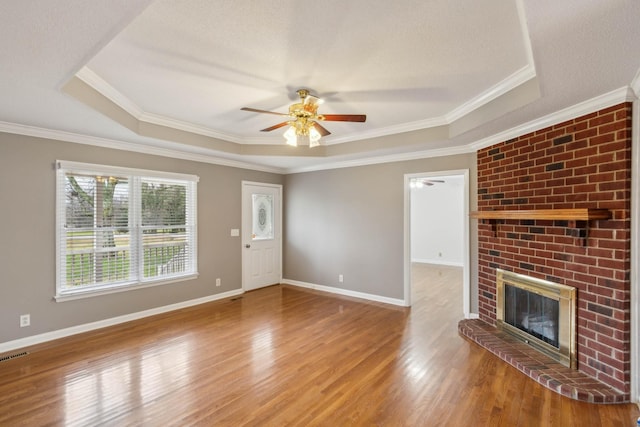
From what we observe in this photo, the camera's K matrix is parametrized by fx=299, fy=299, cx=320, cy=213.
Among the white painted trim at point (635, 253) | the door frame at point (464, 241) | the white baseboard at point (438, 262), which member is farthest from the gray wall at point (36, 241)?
the white baseboard at point (438, 262)

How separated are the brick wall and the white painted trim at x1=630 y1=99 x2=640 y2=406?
28 mm

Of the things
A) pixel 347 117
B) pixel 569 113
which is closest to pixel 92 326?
pixel 347 117

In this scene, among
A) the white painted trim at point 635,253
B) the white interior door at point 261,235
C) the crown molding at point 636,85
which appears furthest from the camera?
the white interior door at point 261,235

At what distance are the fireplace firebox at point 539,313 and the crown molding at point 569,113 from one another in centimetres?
158

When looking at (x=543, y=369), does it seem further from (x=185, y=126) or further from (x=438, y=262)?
(x=438, y=262)

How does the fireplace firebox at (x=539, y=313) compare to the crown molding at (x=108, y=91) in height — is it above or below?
below

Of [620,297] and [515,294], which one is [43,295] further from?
[620,297]

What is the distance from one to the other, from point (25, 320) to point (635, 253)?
5825mm

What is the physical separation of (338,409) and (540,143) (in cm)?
320

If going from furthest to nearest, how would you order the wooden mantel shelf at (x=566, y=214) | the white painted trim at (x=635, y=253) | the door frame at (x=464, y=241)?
the door frame at (x=464, y=241), the wooden mantel shelf at (x=566, y=214), the white painted trim at (x=635, y=253)

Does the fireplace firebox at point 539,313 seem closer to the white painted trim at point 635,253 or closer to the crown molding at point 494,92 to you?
the white painted trim at point 635,253

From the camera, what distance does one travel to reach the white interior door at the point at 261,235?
5.62m

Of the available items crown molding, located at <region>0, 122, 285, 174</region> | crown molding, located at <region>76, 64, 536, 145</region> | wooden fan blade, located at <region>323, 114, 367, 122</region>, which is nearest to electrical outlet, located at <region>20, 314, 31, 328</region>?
crown molding, located at <region>0, 122, 285, 174</region>

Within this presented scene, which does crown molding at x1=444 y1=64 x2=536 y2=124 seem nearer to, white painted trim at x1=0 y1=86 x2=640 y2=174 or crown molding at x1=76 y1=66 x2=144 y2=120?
white painted trim at x1=0 y1=86 x2=640 y2=174
